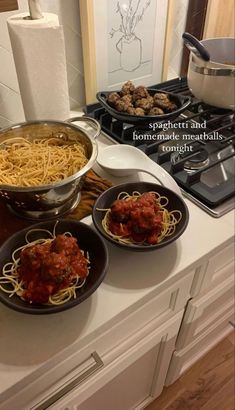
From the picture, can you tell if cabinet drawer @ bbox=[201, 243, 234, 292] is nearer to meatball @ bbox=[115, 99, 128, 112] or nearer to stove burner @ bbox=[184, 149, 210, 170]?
stove burner @ bbox=[184, 149, 210, 170]

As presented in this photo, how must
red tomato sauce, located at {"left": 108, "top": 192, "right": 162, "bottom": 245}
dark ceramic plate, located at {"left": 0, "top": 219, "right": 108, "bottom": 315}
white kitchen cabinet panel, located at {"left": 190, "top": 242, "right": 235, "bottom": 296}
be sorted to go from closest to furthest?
dark ceramic plate, located at {"left": 0, "top": 219, "right": 108, "bottom": 315} < red tomato sauce, located at {"left": 108, "top": 192, "right": 162, "bottom": 245} < white kitchen cabinet panel, located at {"left": 190, "top": 242, "right": 235, "bottom": 296}

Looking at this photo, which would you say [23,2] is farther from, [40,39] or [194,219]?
[194,219]

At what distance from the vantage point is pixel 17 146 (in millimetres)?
709

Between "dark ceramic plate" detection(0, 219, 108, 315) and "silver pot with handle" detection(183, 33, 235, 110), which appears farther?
"silver pot with handle" detection(183, 33, 235, 110)

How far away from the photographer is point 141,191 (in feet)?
2.17

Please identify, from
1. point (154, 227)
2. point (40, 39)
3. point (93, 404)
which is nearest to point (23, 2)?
point (40, 39)

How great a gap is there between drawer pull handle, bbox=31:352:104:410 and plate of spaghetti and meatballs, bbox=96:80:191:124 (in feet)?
1.76

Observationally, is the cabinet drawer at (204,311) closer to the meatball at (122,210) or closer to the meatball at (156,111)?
the meatball at (122,210)

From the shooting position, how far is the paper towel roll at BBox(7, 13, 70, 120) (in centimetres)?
70

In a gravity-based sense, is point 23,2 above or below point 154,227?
above

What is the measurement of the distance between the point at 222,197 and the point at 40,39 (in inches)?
19.6

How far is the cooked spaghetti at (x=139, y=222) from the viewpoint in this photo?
56cm

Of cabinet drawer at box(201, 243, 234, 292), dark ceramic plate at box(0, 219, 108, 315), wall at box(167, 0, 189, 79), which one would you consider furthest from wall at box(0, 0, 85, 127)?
cabinet drawer at box(201, 243, 234, 292)

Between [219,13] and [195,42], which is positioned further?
[219,13]
